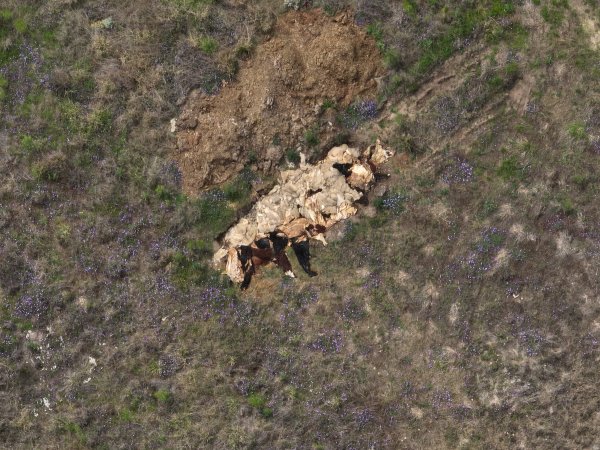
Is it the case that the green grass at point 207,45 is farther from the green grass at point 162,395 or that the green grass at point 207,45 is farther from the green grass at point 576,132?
the green grass at point 576,132

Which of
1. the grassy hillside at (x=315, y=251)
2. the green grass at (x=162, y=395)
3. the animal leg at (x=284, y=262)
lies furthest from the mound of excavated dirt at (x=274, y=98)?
the green grass at (x=162, y=395)

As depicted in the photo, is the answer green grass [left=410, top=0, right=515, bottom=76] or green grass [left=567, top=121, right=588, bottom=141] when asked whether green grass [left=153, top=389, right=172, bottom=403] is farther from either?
green grass [left=567, top=121, right=588, bottom=141]

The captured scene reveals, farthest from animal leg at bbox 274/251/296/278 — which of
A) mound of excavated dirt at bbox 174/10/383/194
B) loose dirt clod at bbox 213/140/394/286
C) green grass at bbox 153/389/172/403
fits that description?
green grass at bbox 153/389/172/403

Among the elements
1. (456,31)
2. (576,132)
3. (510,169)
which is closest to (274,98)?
(456,31)

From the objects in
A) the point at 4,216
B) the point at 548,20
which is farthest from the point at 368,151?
the point at 4,216

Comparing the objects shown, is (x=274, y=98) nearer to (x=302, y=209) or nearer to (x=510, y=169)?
(x=302, y=209)

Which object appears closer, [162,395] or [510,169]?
[162,395]
